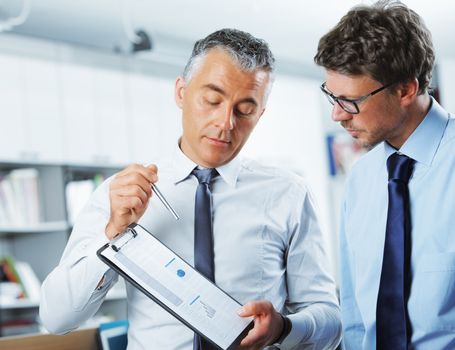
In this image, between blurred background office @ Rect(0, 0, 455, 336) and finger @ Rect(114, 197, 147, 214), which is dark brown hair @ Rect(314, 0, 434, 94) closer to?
finger @ Rect(114, 197, 147, 214)

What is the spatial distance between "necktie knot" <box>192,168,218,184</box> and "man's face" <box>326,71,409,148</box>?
39cm

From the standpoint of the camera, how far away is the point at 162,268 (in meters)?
1.63

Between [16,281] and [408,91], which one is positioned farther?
[16,281]

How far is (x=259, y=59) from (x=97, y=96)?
4032 millimetres

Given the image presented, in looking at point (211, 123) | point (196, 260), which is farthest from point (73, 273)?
point (211, 123)

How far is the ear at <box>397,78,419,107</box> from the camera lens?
1.72 m

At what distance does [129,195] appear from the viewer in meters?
1.65

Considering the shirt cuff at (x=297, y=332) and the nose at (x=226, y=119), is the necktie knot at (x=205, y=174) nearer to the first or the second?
the nose at (x=226, y=119)

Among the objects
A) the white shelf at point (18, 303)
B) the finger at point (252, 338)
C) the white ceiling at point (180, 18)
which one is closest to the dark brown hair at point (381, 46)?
the finger at point (252, 338)

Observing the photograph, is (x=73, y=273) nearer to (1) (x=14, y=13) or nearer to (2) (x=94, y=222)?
(2) (x=94, y=222)

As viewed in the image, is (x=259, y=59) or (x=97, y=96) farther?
(x=97, y=96)

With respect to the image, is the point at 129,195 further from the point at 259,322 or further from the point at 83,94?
the point at 83,94

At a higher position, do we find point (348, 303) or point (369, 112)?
point (369, 112)

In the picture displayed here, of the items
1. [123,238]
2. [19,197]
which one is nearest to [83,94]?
[19,197]
